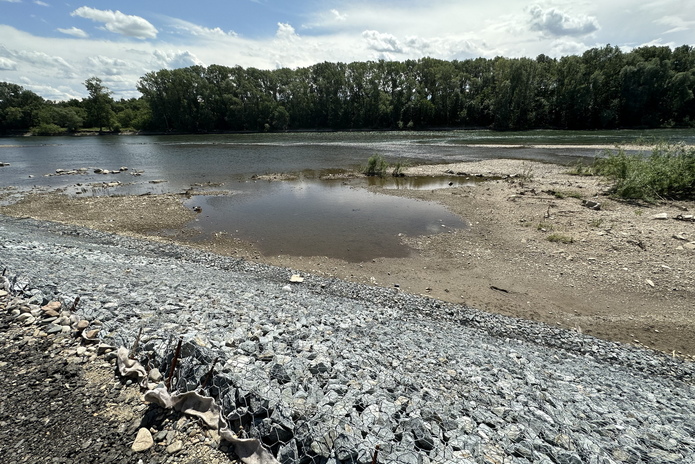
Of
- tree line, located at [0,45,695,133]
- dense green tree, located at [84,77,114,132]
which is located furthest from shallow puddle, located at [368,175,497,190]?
dense green tree, located at [84,77,114,132]

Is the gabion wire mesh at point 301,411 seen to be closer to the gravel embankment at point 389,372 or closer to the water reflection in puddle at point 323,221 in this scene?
the gravel embankment at point 389,372

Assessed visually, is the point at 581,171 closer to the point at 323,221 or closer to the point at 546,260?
the point at 546,260

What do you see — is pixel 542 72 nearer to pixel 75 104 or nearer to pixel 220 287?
pixel 220 287

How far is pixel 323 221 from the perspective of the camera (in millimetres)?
20141

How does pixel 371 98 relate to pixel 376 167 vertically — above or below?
above

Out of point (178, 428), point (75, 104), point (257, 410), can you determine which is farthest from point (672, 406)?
point (75, 104)

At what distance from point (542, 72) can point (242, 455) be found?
397ft

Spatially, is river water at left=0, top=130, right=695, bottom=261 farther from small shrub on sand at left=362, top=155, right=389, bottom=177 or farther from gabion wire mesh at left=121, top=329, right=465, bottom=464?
gabion wire mesh at left=121, top=329, right=465, bottom=464

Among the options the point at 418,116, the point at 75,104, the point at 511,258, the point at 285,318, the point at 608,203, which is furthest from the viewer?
the point at 75,104

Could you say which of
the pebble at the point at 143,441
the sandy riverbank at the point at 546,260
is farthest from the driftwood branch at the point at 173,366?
the sandy riverbank at the point at 546,260

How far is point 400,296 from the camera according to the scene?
35.6 feet

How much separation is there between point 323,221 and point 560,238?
12645mm

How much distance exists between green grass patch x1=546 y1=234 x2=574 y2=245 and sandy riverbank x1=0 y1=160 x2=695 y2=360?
5cm

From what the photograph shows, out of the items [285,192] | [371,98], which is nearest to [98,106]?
[371,98]
